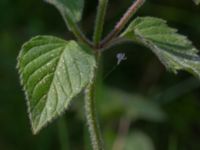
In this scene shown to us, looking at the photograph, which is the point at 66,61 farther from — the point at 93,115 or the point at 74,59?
the point at 93,115

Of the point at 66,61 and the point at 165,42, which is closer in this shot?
the point at 66,61

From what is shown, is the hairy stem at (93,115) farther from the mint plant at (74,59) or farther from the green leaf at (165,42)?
the green leaf at (165,42)

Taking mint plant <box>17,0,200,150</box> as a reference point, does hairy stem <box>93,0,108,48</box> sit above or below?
above

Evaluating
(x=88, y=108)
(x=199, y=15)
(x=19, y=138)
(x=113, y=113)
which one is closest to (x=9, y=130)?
(x=19, y=138)

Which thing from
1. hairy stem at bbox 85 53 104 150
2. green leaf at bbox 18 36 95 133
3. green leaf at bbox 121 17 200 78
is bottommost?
hairy stem at bbox 85 53 104 150

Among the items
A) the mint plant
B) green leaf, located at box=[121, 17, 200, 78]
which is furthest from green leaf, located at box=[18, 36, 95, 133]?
green leaf, located at box=[121, 17, 200, 78]

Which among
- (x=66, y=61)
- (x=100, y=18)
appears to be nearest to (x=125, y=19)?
(x=100, y=18)

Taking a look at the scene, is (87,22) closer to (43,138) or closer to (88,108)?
(43,138)

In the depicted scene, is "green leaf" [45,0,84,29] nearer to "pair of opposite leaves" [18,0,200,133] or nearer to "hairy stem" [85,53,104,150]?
"pair of opposite leaves" [18,0,200,133]

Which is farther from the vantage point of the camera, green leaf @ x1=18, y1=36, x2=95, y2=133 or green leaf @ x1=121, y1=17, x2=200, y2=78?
green leaf @ x1=121, y1=17, x2=200, y2=78
